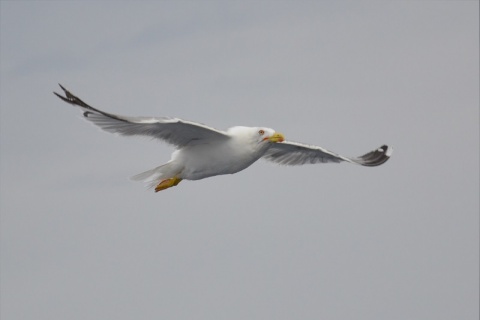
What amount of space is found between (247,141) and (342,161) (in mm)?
6052

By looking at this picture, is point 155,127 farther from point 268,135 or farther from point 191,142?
point 268,135

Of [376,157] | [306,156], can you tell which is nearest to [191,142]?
[306,156]

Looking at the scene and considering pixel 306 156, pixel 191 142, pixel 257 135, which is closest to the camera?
pixel 257 135

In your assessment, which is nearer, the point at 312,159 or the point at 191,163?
the point at 191,163

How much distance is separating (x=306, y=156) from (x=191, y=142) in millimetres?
5872

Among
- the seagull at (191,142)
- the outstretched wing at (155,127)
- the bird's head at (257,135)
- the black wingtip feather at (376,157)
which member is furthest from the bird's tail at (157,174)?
the black wingtip feather at (376,157)

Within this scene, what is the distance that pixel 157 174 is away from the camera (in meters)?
25.9

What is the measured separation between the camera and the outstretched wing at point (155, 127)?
75.4 feet

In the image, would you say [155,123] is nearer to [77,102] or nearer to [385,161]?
[77,102]

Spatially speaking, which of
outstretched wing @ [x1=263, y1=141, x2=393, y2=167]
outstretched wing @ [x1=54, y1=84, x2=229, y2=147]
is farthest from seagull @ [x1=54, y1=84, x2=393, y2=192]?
outstretched wing @ [x1=263, y1=141, x2=393, y2=167]

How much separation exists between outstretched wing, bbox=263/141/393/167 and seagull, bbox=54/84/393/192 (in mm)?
3979

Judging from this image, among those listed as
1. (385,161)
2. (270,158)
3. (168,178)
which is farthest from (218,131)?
(385,161)

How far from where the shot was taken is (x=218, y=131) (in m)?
24.1

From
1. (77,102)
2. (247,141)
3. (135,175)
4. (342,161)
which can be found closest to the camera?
(77,102)
